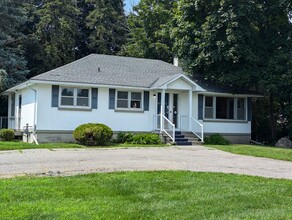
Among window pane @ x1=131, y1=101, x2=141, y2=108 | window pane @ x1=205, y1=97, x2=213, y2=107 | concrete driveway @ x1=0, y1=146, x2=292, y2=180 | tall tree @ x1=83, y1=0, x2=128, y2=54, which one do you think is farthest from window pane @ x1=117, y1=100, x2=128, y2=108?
tall tree @ x1=83, y1=0, x2=128, y2=54

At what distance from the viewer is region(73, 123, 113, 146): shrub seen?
735 inches

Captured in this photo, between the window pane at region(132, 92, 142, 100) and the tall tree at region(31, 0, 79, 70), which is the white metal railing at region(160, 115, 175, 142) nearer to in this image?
the window pane at region(132, 92, 142, 100)

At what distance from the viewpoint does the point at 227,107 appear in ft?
80.1

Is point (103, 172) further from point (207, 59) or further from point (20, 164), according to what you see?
point (207, 59)

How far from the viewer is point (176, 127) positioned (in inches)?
898

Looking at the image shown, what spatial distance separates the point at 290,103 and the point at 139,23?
18485mm

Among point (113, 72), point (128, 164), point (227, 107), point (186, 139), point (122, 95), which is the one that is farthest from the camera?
point (227, 107)

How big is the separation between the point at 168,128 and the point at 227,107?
456 cm

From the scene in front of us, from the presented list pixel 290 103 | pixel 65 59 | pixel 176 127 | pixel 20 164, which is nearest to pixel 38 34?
pixel 65 59

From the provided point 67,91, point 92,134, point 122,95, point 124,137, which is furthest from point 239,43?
point 67,91

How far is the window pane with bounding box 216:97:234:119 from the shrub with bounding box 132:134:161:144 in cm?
559

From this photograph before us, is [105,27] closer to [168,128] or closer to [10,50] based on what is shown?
[10,50]

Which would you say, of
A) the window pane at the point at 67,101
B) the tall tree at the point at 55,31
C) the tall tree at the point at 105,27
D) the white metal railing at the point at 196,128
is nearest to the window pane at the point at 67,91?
the window pane at the point at 67,101

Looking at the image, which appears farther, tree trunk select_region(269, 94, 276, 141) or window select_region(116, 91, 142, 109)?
tree trunk select_region(269, 94, 276, 141)
